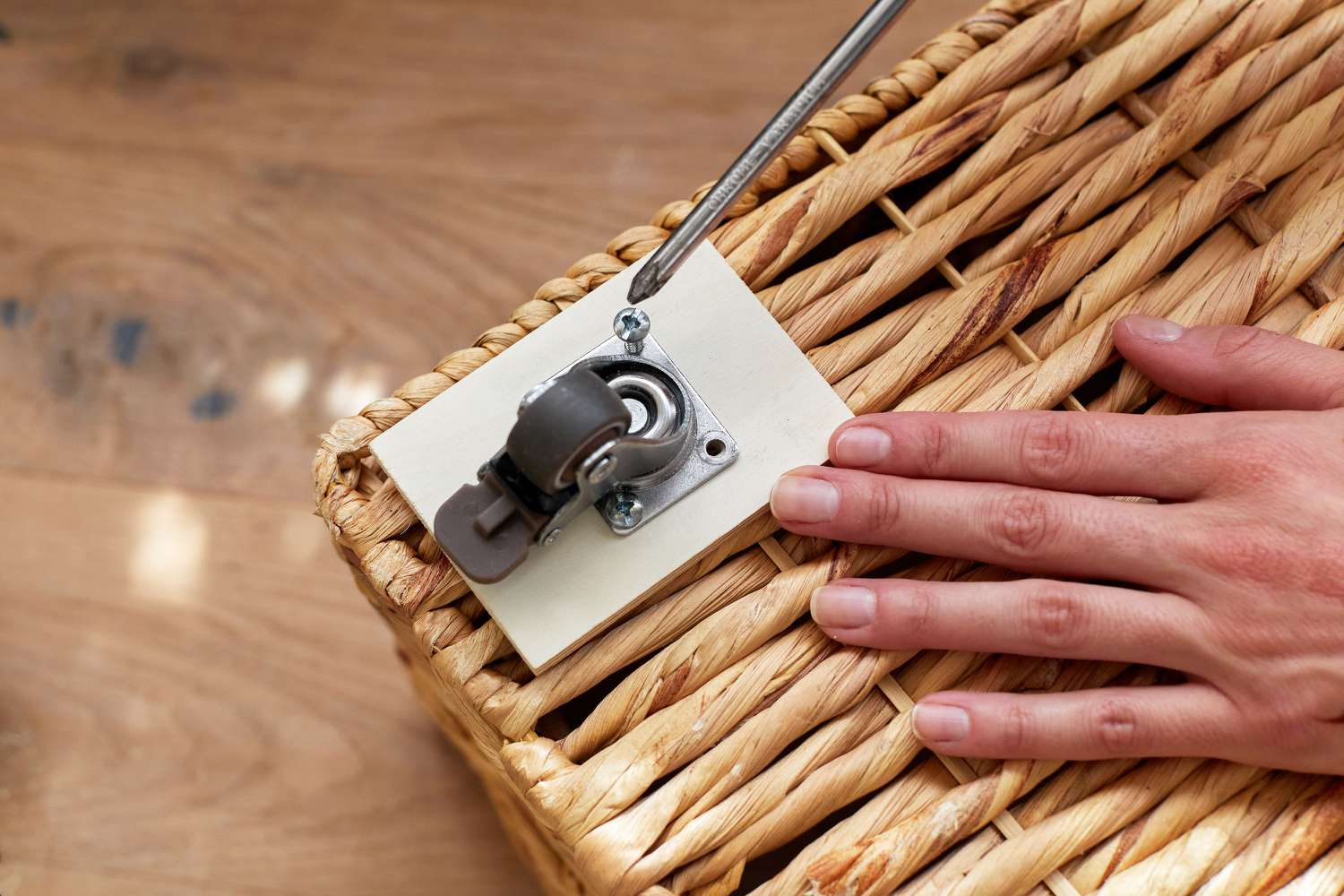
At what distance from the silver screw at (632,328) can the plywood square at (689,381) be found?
0.01 meters

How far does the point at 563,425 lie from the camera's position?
0.49 m

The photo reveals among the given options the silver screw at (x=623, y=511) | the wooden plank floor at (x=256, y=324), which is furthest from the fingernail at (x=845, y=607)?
the wooden plank floor at (x=256, y=324)

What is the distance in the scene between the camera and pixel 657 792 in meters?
0.56

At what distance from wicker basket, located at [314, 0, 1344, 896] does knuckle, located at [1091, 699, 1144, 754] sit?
27mm

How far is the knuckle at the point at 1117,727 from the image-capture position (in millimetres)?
A: 550

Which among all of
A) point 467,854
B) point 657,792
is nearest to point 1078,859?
point 657,792

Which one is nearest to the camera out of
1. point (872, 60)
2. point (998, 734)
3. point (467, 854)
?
point (998, 734)

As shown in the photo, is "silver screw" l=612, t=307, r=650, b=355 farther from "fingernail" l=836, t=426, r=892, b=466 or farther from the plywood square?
"fingernail" l=836, t=426, r=892, b=466

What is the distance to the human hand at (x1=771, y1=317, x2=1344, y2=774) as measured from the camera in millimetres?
553

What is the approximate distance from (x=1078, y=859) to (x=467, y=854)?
588 mm

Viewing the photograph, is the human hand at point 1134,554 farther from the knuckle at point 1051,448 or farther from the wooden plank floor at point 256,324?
the wooden plank floor at point 256,324

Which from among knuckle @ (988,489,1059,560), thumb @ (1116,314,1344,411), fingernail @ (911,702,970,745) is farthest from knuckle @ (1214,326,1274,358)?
fingernail @ (911,702,970,745)

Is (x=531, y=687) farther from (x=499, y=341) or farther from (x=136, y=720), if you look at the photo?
(x=136, y=720)

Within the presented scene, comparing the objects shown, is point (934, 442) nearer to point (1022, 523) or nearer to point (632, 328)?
point (1022, 523)
